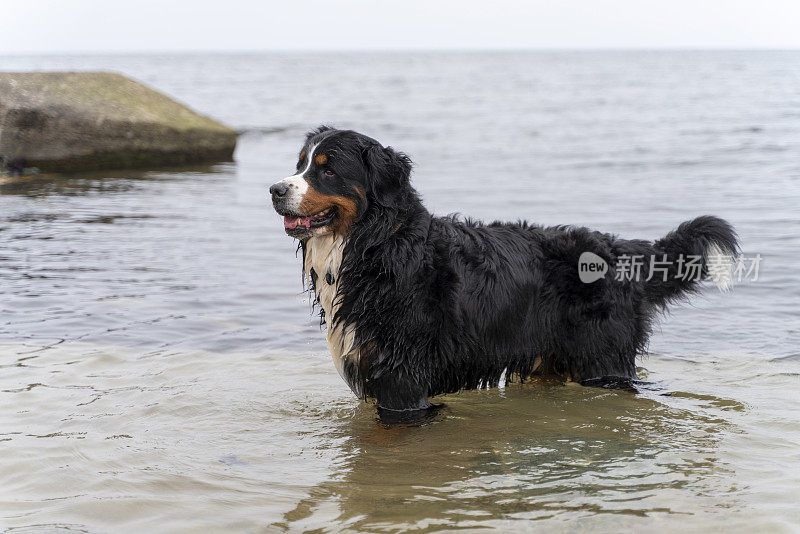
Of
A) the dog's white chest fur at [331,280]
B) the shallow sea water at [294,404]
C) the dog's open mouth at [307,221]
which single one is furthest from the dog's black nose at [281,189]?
the shallow sea water at [294,404]

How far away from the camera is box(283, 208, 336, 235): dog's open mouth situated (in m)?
4.29

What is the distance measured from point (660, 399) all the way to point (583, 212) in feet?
20.8

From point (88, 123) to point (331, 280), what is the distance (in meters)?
10.4

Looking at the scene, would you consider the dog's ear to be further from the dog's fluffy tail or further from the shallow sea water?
the dog's fluffy tail

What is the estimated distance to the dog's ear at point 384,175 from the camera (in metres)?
4.36

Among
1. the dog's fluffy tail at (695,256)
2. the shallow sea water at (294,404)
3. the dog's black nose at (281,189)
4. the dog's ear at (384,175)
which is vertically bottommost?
the shallow sea water at (294,404)

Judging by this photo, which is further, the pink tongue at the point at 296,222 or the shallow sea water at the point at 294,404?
the pink tongue at the point at 296,222

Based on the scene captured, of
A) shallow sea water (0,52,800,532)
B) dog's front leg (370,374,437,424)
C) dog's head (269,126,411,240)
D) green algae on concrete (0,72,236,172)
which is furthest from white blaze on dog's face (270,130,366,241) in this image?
green algae on concrete (0,72,236,172)

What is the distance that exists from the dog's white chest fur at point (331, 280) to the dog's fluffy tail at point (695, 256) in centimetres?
197

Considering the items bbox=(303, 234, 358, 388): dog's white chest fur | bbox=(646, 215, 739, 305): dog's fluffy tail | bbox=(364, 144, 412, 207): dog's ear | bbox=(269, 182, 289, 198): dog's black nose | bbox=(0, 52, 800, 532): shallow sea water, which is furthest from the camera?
bbox=(646, 215, 739, 305): dog's fluffy tail

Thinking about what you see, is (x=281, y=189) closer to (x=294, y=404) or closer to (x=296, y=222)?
(x=296, y=222)

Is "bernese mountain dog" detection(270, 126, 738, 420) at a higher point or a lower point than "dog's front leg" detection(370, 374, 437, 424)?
higher

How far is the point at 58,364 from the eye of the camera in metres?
5.51

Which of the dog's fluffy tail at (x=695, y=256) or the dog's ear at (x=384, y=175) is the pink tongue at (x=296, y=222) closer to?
the dog's ear at (x=384, y=175)
